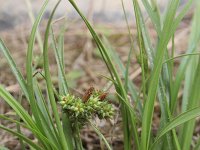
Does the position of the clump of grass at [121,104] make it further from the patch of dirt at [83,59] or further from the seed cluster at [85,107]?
the patch of dirt at [83,59]

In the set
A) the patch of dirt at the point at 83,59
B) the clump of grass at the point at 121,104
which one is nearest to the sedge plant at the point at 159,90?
the clump of grass at the point at 121,104

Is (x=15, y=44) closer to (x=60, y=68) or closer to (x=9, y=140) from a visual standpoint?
(x=9, y=140)

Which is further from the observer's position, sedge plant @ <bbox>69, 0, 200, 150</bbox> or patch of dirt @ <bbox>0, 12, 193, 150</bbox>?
patch of dirt @ <bbox>0, 12, 193, 150</bbox>

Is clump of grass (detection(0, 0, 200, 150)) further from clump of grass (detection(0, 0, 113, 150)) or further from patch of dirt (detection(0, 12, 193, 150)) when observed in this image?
patch of dirt (detection(0, 12, 193, 150))

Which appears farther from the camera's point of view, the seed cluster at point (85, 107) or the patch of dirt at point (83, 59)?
the patch of dirt at point (83, 59)

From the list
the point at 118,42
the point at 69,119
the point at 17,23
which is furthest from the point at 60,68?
the point at 17,23

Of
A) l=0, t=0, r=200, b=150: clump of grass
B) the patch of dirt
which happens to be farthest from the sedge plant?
the patch of dirt

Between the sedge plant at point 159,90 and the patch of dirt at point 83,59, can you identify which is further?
the patch of dirt at point 83,59

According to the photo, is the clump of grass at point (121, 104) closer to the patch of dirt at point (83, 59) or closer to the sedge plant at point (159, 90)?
the sedge plant at point (159, 90)

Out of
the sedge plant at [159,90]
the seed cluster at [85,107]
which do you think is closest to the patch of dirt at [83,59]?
the sedge plant at [159,90]

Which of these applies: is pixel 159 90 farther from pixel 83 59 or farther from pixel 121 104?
pixel 83 59
